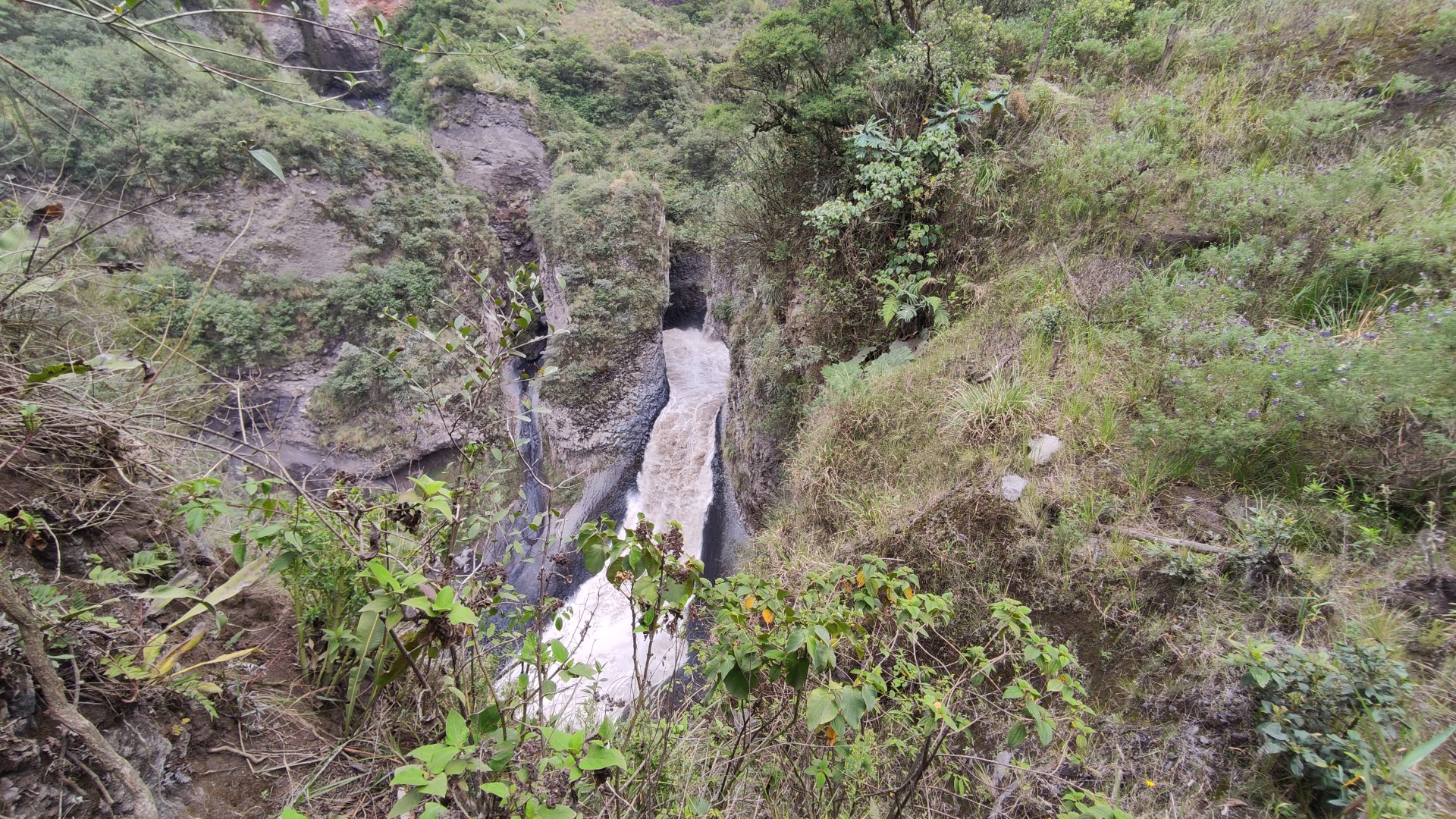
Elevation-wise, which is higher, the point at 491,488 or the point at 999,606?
the point at 491,488

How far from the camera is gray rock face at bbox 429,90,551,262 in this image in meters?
16.3

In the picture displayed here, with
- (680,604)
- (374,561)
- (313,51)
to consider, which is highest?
(313,51)

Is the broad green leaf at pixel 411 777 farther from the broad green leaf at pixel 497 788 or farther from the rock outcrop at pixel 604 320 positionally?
the rock outcrop at pixel 604 320

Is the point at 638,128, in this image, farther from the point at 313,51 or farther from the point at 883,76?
the point at 883,76

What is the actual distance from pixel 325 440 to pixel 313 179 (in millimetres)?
6399

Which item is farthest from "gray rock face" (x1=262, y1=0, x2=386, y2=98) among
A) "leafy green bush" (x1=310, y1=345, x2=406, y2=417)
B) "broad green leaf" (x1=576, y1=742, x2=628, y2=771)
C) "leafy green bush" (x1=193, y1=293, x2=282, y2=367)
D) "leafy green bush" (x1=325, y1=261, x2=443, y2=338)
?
"broad green leaf" (x1=576, y1=742, x2=628, y2=771)

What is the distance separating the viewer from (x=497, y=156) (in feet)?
54.6

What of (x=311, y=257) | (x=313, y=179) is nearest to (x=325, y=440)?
(x=311, y=257)

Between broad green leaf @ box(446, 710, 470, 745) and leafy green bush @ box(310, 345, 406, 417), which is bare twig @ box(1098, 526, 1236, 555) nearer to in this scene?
broad green leaf @ box(446, 710, 470, 745)

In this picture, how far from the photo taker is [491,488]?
7.36 feet

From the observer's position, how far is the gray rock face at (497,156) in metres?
16.3

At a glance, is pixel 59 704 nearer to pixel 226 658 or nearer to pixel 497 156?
pixel 226 658

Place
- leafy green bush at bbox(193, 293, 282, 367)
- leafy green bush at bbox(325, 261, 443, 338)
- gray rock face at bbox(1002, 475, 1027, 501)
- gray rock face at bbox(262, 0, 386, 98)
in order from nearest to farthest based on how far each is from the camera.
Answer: gray rock face at bbox(1002, 475, 1027, 501) < leafy green bush at bbox(193, 293, 282, 367) < leafy green bush at bbox(325, 261, 443, 338) < gray rock face at bbox(262, 0, 386, 98)

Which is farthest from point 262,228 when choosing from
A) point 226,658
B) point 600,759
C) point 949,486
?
point 600,759
